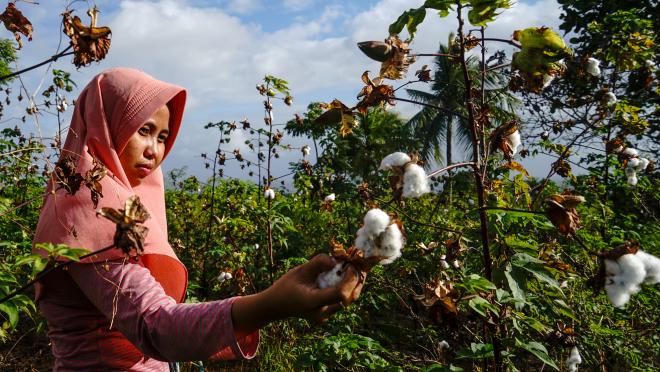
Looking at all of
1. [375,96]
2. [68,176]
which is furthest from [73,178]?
[375,96]

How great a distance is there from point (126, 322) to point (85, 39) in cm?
63

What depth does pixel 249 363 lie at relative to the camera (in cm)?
425

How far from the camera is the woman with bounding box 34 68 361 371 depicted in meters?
0.95

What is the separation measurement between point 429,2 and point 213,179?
4169 mm

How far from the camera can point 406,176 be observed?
1.11 meters

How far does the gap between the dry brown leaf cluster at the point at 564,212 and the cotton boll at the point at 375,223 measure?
399 millimetres

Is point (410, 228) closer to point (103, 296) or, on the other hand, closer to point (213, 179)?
point (213, 179)

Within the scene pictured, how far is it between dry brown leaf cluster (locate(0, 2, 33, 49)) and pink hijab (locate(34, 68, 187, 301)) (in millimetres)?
264

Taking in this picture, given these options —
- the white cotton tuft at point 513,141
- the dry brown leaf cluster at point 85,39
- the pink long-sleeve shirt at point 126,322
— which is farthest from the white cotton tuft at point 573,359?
the dry brown leaf cluster at point 85,39

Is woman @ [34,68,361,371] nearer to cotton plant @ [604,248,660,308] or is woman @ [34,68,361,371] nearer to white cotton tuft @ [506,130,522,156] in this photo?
cotton plant @ [604,248,660,308]

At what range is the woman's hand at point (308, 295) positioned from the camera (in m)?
0.81

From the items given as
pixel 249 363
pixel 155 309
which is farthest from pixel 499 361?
pixel 249 363

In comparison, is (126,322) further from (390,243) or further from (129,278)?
(390,243)

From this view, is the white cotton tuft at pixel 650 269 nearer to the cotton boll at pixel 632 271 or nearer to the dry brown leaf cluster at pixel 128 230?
the cotton boll at pixel 632 271
